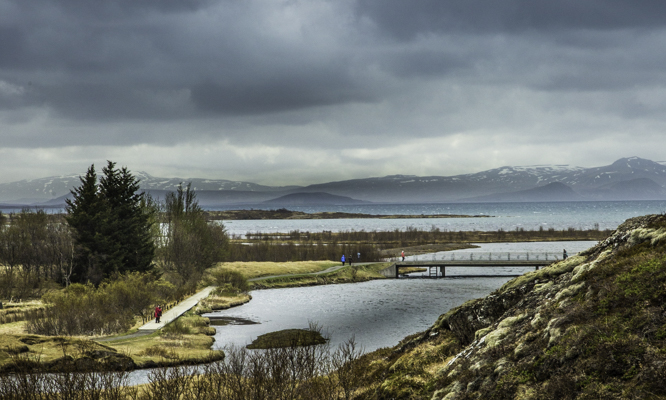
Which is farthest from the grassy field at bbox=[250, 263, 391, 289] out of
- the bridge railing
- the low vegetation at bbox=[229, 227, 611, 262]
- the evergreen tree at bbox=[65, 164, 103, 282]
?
the evergreen tree at bbox=[65, 164, 103, 282]

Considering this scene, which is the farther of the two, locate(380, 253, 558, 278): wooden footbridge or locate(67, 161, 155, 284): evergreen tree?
locate(380, 253, 558, 278): wooden footbridge

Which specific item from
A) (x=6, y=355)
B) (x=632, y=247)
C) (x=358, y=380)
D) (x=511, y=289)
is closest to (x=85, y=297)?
(x=6, y=355)

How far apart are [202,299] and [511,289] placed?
161ft

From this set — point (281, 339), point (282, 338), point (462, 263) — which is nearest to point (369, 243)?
point (462, 263)

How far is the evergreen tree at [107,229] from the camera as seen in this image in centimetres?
5725

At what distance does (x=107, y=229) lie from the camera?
58500 millimetres

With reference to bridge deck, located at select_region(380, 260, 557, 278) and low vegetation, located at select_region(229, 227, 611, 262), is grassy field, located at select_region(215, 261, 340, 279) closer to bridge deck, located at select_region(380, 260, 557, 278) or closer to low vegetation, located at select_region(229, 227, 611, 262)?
low vegetation, located at select_region(229, 227, 611, 262)

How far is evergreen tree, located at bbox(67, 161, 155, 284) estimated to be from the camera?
57.2 metres

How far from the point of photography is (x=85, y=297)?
4316 centimetres

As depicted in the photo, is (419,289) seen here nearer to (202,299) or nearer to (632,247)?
(202,299)

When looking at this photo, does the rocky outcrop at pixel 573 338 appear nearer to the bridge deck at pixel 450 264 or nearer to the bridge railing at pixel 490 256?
the bridge deck at pixel 450 264

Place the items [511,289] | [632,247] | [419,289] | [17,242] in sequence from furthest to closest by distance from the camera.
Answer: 1. [419,289]
2. [17,242]
3. [511,289]
4. [632,247]

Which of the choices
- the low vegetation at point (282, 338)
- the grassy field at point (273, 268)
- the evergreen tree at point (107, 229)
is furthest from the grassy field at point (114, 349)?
the grassy field at point (273, 268)

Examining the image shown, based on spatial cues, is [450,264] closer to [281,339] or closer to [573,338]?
[281,339]
